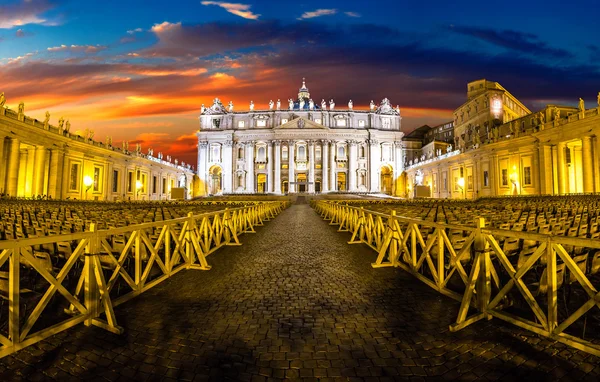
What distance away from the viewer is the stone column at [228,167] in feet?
231

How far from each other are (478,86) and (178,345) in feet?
195

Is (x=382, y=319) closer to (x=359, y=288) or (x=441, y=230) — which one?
(x=359, y=288)

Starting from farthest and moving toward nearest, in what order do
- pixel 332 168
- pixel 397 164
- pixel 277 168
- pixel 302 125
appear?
pixel 397 164 < pixel 332 168 < pixel 277 168 < pixel 302 125

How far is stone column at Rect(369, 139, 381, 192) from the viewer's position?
232ft

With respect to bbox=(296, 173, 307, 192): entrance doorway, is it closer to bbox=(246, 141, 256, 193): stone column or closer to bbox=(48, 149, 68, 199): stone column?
bbox=(246, 141, 256, 193): stone column

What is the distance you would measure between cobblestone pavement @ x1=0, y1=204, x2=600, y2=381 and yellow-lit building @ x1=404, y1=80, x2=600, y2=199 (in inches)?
1227

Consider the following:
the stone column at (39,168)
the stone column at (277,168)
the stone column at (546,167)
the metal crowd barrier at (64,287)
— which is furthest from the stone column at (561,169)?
the stone column at (39,168)

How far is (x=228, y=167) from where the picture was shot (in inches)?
2793

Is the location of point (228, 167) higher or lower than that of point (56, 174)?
higher

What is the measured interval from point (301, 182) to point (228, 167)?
17357mm

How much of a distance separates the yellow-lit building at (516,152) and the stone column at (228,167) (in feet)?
137

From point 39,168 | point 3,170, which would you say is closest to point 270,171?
point 39,168

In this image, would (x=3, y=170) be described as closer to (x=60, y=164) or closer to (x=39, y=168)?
(x=39, y=168)

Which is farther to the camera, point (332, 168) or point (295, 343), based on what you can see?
point (332, 168)
